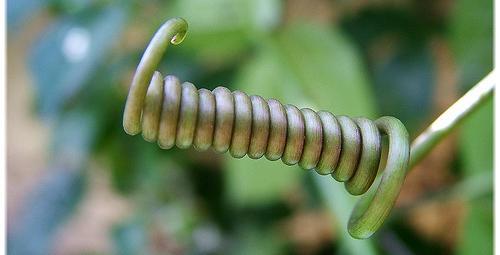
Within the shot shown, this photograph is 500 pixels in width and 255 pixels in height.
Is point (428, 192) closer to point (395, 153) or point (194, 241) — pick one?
point (194, 241)

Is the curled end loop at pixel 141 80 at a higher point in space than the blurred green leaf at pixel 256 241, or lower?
lower

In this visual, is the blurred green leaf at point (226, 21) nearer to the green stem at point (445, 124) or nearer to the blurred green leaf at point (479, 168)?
the blurred green leaf at point (479, 168)

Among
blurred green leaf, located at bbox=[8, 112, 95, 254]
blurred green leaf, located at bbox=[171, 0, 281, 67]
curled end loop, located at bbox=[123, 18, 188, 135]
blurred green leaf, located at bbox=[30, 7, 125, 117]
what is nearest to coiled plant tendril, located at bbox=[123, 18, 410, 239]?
curled end loop, located at bbox=[123, 18, 188, 135]

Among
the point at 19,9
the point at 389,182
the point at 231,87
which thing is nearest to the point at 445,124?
the point at 389,182

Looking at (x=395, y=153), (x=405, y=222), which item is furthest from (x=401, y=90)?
(x=395, y=153)

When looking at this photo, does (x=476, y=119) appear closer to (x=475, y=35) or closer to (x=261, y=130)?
(x=475, y=35)

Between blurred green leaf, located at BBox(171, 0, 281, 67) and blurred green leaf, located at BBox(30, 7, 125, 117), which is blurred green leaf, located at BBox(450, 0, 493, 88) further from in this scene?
blurred green leaf, located at BBox(30, 7, 125, 117)

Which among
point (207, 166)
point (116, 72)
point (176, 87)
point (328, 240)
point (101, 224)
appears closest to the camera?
point (176, 87)

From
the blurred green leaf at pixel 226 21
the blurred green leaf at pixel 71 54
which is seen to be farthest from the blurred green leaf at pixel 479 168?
the blurred green leaf at pixel 71 54
